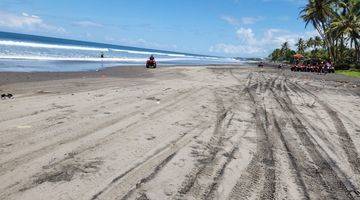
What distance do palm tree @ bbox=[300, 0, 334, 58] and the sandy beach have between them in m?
51.7

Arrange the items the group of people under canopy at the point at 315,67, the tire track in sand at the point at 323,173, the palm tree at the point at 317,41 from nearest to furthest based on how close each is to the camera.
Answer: the tire track in sand at the point at 323,173 → the group of people under canopy at the point at 315,67 → the palm tree at the point at 317,41

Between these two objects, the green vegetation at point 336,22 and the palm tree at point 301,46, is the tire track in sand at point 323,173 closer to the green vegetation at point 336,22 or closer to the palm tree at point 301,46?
the green vegetation at point 336,22

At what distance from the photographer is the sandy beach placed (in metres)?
4.59

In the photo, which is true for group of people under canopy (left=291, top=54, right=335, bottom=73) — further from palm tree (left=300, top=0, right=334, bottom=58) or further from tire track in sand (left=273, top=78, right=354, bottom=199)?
tire track in sand (left=273, top=78, right=354, bottom=199)

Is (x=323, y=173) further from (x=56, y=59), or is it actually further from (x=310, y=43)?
(x=310, y=43)

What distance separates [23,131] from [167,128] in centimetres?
242

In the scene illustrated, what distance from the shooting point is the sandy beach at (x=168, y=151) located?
459 cm

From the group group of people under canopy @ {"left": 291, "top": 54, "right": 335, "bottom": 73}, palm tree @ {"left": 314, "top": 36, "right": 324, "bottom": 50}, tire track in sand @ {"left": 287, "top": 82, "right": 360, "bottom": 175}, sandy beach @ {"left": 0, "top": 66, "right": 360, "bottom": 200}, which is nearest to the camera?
sandy beach @ {"left": 0, "top": 66, "right": 360, "bottom": 200}

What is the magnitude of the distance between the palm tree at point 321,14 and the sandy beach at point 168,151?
51.7m

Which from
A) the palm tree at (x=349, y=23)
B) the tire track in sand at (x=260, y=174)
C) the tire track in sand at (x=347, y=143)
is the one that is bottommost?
the tire track in sand at (x=347, y=143)

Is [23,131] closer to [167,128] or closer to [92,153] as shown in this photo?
[92,153]

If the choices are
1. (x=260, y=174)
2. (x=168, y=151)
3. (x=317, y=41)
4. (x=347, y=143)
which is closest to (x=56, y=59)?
(x=347, y=143)

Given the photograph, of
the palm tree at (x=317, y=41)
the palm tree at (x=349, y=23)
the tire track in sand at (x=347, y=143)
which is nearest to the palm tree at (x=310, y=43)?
the palm tree at (x=317, y=41)

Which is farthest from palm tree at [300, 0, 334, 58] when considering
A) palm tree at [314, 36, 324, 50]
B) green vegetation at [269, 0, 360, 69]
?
palm tree at [314, 36, 324, 50]
